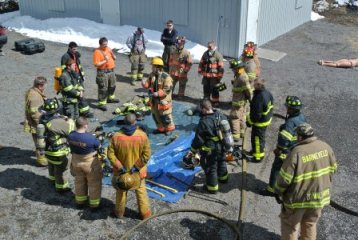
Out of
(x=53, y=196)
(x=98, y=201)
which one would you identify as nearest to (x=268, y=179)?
(x=98, y=201)

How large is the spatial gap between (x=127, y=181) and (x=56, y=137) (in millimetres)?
1849

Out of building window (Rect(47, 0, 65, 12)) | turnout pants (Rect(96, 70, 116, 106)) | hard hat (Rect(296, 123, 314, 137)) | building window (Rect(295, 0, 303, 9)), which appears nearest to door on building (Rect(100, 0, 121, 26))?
building window (Rect(47, 0, 65, 12))

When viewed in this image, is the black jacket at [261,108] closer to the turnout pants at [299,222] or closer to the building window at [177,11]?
the turnout pants at [299,222]

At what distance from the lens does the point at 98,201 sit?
7.84 metres

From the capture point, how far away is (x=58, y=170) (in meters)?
8.11

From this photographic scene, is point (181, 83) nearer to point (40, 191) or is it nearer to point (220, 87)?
point (220, 87)

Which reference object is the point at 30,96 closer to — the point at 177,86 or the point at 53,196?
the point at 53,196

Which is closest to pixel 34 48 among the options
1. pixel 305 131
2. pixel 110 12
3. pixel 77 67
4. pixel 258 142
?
pixel 110 12

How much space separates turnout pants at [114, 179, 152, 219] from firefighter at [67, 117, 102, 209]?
1.57ft

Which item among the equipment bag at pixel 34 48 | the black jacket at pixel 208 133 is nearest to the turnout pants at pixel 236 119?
the black jacket at pixel 208 133

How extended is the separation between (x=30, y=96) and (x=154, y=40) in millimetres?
9071

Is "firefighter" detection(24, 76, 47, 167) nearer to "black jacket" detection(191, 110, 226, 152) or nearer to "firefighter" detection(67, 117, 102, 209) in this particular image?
"firefighter" detection(67, 117, 102, 209)

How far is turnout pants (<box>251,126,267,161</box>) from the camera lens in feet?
30.4

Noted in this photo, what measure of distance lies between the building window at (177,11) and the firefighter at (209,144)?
9554 millimetres
